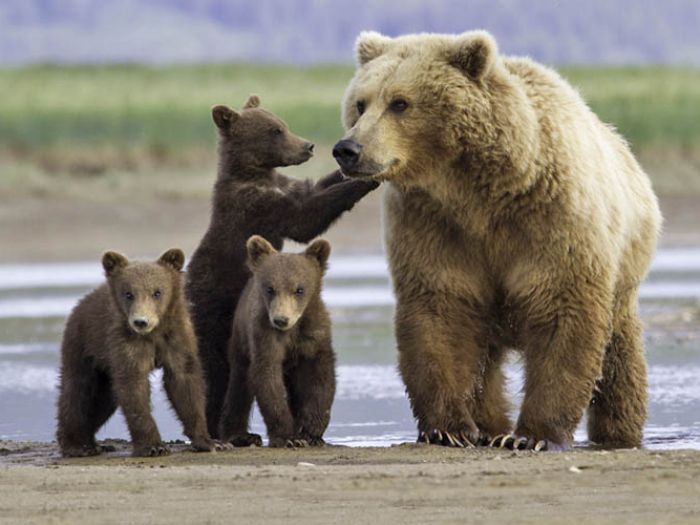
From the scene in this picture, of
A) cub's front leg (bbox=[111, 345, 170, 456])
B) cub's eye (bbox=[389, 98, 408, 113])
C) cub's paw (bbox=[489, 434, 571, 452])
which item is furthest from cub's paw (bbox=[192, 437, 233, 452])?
cub's eye (bbox=[389, 98, 408, 113])

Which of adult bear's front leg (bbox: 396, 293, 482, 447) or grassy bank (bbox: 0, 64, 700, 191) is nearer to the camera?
adult bear's front leg (bbox: 396, 293, 482, 447)

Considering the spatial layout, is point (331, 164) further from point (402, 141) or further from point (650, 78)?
point (402, 141)

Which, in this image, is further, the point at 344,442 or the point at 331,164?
the point at 331,164

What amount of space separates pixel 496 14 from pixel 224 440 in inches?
3359

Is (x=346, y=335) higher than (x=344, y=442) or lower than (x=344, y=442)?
higher

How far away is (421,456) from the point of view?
7.55 meters

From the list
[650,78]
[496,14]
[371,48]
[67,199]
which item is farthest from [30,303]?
[496,14]

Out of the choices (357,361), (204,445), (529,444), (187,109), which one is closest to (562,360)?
(529,444)

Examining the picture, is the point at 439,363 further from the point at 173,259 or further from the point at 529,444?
the point at 173,259

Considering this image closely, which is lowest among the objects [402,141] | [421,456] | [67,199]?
[421,456]

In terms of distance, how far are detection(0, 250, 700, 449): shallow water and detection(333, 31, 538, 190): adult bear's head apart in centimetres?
140

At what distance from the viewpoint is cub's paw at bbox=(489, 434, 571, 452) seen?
7.81 m

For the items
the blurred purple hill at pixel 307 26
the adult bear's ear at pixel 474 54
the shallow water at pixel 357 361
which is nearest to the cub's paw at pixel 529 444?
the shallow water at pixel 357 361

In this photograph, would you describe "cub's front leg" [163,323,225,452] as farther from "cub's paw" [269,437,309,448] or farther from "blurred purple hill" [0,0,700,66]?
"blurred purple hill" [0,0,700,66]
